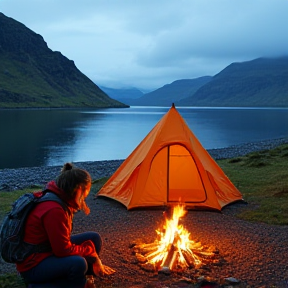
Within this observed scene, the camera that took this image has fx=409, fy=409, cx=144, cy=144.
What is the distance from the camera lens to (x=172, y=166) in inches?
453

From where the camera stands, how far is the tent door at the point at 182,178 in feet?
36.0

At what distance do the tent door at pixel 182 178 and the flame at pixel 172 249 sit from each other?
11.8 feet

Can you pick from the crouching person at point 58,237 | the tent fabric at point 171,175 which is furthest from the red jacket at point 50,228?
the tent fabric at point 171,175

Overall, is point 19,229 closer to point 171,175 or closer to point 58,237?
point 58,237

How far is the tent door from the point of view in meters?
11.0

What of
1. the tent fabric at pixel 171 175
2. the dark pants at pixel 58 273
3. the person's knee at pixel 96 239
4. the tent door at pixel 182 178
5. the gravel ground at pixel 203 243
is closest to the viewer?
the dark pants at pixel 58 273

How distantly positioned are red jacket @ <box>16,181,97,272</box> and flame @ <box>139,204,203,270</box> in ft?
6.61

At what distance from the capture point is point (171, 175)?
11.4 meters

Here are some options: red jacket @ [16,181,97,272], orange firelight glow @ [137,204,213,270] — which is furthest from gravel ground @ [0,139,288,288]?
red jacket @ [16,181,97,272]

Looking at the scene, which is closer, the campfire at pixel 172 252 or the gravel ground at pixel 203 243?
the gravel ground at pixel 203 243

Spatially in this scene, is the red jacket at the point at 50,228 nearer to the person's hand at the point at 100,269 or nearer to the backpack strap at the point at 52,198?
the backpack strap at the point at 52,198

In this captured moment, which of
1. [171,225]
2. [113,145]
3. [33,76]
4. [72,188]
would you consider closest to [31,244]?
[72,188]

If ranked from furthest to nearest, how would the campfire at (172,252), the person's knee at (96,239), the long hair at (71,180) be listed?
the campfire at (172,252)
the person's knee at (96,239)
the long hair at (71,180)

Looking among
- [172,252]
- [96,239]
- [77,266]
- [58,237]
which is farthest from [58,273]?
[172,252]
